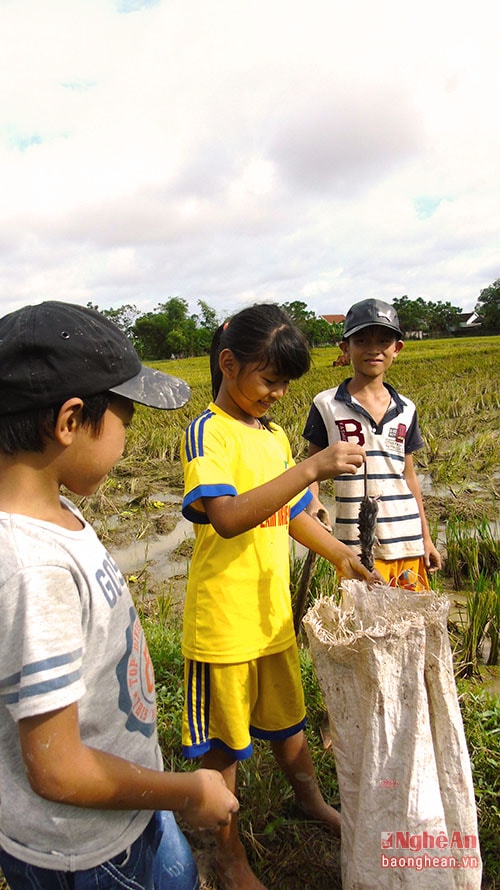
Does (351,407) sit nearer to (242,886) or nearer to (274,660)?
(274,660)

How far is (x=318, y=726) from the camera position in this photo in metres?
2.17

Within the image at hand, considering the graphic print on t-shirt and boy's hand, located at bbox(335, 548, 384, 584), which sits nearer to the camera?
the graphic print on t-shirt

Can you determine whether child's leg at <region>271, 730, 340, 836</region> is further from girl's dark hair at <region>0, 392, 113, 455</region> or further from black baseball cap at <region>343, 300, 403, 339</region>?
black baseball cap at <region>343, 300, 403, 339</region>

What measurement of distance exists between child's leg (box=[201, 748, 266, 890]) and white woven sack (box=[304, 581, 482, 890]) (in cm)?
35

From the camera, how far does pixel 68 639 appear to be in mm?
831

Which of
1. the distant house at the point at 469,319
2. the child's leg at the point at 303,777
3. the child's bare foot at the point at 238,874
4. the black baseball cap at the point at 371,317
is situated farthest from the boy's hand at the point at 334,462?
the distant house at the point at 469,319

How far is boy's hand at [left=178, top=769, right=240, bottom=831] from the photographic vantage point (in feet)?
3.15

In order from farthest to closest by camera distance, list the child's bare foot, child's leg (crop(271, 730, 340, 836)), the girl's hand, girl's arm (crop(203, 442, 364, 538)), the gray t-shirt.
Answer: the girl's hand < child's leg (crop(271, 730, 340, 836)) < the child's bare foot < girl's arm (crop(203, 442, 364, 538)) < the gray t-shirt

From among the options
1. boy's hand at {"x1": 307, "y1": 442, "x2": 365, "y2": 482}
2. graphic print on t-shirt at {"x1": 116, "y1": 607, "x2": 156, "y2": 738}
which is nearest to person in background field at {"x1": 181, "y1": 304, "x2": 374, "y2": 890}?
boy's hand at {"x1": 307, "y1": 442, "x2": 365, "y2": 482}

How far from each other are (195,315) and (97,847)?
66775 millimetres

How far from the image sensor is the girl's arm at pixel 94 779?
0.81 metres

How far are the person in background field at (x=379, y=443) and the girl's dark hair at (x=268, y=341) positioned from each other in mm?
677

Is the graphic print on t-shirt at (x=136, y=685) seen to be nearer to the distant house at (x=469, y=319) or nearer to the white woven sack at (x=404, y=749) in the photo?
the white woven sack at (x=404, y=749)

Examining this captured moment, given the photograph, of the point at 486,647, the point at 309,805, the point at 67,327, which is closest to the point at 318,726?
the point at 309,805
